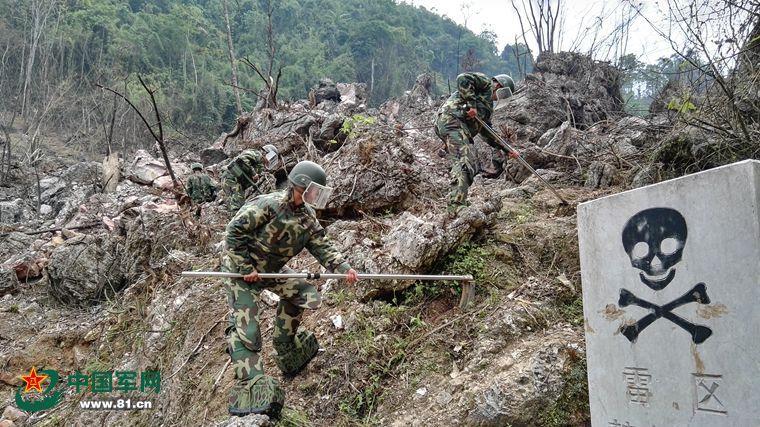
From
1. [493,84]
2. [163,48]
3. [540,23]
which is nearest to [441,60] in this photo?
[163,48]

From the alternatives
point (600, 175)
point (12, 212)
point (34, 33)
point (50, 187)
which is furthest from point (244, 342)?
point (34, 33)

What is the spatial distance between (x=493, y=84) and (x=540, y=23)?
31.9 ft

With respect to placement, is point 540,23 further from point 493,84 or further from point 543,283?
point 543,283

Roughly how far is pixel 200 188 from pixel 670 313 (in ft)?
28.2

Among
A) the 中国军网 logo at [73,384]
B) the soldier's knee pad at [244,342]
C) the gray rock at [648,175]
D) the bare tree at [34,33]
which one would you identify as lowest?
the 中国军网 logo at [73,384]

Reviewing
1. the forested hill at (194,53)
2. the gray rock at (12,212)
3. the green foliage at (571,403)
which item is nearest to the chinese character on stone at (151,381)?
the green foliage at (571,403)

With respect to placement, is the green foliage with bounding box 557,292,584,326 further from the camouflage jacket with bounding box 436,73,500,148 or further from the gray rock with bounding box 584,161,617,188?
the gray rock with bounding box 584,161,617,188

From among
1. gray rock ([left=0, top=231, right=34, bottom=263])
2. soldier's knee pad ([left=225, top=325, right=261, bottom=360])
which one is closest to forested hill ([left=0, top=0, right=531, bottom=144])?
gray rock ([left=0, top=231, right=34, bottom=263])

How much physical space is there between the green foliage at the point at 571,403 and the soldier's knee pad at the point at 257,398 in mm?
1743

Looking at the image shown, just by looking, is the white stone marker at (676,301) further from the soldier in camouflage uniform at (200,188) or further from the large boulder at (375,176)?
the soldier in camouflage uniform at (200,188)

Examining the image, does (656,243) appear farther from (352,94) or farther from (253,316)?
(352,94)

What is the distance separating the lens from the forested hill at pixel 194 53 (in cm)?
2184

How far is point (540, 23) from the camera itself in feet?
47.8

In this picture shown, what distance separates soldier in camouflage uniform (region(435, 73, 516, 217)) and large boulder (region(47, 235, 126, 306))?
17.2 ft
